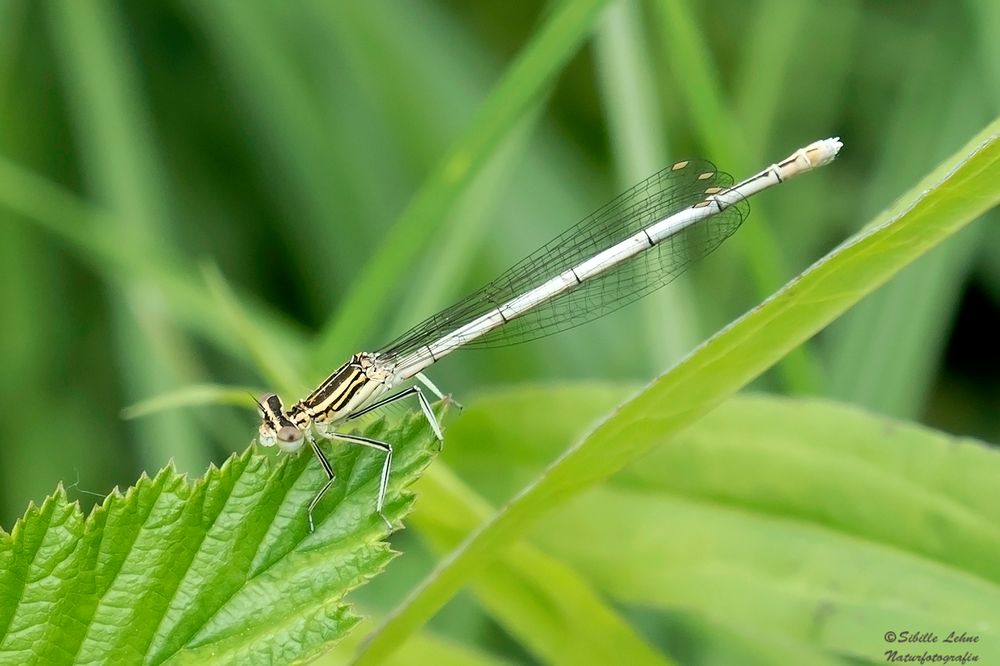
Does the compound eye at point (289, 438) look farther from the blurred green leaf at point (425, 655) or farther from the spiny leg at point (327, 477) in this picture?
the blurred green leaf at point (425, 655)

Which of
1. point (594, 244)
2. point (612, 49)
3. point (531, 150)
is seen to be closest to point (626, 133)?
point (612, 49)

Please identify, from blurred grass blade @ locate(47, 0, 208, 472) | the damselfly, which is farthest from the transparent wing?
blurred grass blade @ locate(47, 0, 208, 472)

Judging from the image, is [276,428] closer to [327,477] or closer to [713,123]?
[327,477]

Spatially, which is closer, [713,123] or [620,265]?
[713,123]

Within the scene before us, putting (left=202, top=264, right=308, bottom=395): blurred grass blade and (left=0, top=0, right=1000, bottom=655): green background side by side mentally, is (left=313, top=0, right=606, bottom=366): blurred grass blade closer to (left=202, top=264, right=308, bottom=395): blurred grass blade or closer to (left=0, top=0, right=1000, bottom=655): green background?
(left=202, top=264, right=308, bottom=395): blurred grass blade

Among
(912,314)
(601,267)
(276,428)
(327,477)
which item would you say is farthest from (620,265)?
(327,477)

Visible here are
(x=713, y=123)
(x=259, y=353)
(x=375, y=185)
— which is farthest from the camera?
(x=375, y=185)

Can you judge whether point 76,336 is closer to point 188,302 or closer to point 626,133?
point 188,302
